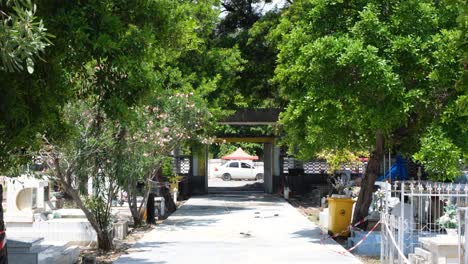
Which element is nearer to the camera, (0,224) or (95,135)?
(0,224)

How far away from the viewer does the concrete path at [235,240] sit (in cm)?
1347

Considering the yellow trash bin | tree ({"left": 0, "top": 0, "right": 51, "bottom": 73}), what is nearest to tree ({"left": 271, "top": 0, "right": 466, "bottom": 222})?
the yellow trash bin

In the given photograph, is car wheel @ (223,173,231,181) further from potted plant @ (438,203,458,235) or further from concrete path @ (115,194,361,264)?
potted plant @ (438,203,458,235)

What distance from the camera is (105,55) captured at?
8.70 metres

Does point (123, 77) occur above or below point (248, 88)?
below

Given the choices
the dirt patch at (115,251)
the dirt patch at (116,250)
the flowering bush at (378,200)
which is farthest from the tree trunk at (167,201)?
the flowering bush at (378,200)

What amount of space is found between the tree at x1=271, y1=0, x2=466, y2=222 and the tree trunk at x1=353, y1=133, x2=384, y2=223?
573mm

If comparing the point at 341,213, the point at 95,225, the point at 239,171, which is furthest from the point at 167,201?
the point at 239,171

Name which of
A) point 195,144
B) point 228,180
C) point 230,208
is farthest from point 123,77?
point 228,180

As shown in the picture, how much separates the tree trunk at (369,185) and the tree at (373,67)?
1.88 ft

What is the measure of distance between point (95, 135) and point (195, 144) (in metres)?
11.4

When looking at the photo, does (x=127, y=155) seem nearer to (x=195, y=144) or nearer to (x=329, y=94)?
(x=329, y=94)

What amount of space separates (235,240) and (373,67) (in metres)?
5.45

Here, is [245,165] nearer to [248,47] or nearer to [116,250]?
[248,47]
